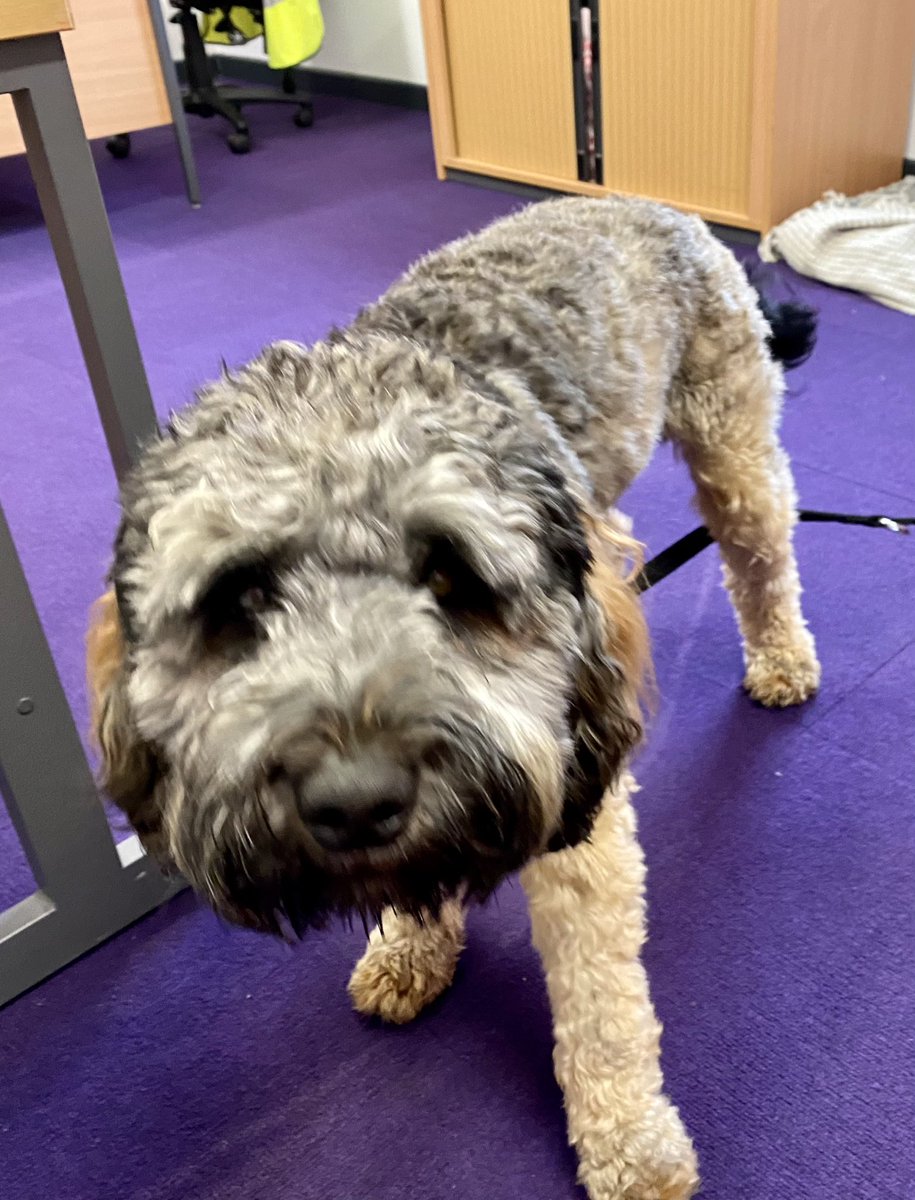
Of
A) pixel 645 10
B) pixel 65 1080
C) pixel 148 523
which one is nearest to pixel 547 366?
pixel 148 523

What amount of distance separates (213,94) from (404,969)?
20.9 feet

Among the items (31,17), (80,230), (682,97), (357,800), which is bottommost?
(682,97)

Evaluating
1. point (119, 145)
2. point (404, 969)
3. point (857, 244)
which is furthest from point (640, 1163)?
point (119, 145)

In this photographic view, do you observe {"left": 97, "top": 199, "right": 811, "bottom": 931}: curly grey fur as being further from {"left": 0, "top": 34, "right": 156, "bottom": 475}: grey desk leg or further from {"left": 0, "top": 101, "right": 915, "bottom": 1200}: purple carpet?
{"left": 0, "top": 101, "right": 915, "bottom": 1200}: purple carpet

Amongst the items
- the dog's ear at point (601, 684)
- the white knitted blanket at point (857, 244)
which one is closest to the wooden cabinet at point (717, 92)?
the white knitted blanket at point (857, 244)

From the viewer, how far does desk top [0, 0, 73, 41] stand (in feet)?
4.30

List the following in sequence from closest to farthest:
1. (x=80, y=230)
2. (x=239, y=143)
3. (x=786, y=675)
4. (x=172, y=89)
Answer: (x=80, y=230)
(x=786, y=675)
(x=172, y=89)
(x=239, y=143)

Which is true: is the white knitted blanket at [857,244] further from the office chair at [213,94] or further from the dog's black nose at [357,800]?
the office chair at [213,94]

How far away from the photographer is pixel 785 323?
7.15 feet

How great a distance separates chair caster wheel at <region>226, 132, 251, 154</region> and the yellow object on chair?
1.46 feet

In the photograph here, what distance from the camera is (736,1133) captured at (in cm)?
147

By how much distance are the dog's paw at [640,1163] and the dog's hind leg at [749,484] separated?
3.21ft

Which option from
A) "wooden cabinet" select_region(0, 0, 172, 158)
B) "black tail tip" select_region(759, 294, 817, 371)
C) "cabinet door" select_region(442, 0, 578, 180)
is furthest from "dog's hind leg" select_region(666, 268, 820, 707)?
"wooden cabinet" select_region(0, 0, 172, 158)

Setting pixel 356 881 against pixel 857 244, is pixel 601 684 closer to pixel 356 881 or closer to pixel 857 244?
pixel 356 881
